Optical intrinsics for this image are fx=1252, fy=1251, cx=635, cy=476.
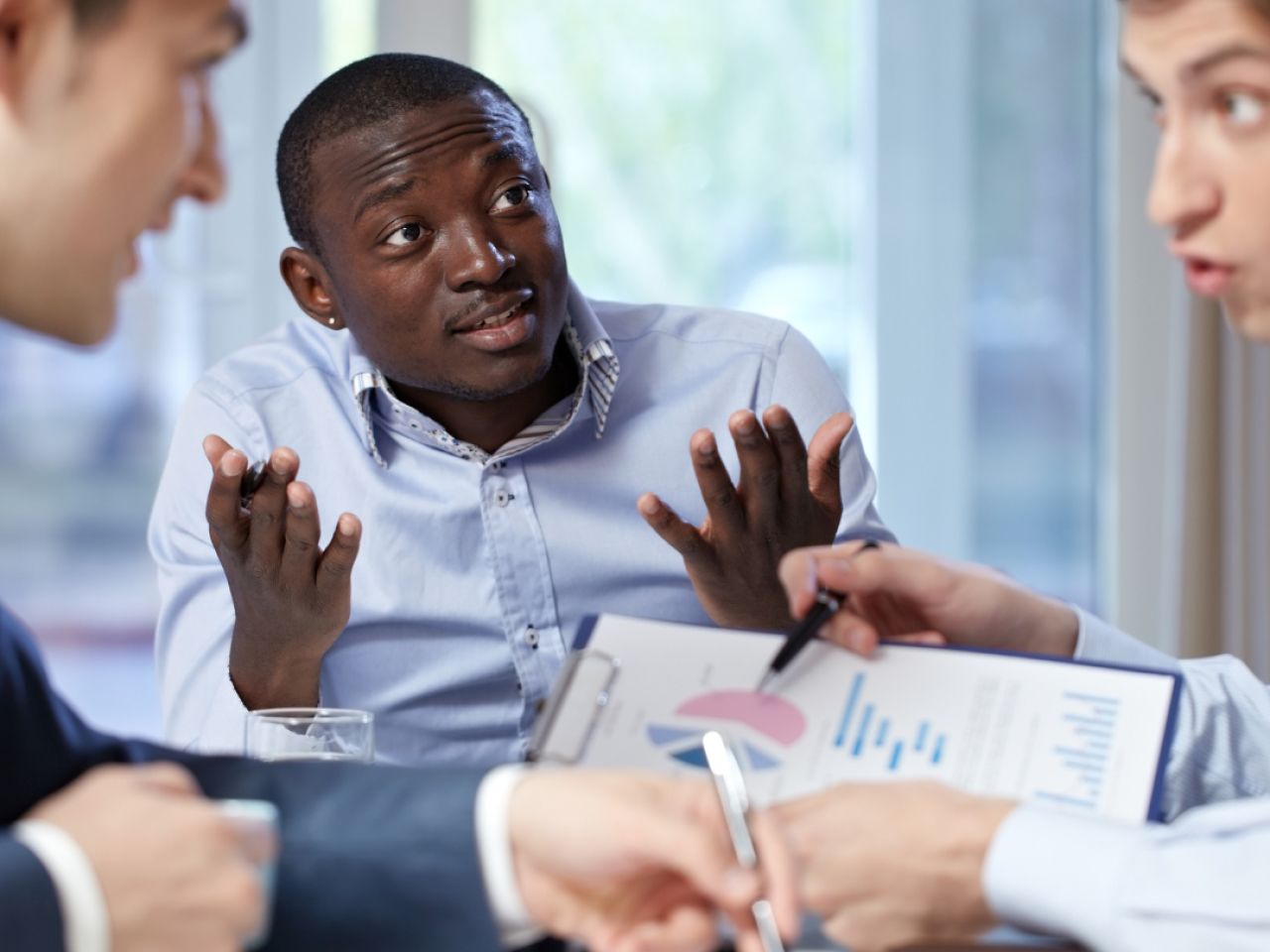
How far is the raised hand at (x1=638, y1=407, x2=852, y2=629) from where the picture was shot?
120 cm

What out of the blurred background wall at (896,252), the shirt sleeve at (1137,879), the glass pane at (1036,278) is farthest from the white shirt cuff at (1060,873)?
the glass pane at (1036,278)

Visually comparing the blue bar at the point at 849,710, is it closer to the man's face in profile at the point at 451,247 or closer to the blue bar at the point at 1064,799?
the blue bar at the point at 1064,799

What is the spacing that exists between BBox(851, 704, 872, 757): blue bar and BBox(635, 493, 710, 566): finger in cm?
39

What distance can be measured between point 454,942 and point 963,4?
2.65 meters

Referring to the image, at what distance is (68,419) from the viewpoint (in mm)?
2584

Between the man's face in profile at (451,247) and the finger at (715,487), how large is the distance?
0.33m

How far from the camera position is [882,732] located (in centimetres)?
83

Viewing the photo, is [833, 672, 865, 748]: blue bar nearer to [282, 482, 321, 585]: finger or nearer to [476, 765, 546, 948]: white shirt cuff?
[476, 765, 546, 948]: white shirt cuff

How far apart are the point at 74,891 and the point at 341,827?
0.17 m

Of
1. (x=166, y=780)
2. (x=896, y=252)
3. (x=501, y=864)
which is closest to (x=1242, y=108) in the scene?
(x=501, y=864)

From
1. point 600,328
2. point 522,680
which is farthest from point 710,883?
point 600,328

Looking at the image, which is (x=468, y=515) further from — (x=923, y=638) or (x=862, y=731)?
(x=862, y=731)

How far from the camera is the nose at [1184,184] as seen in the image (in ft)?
2.68

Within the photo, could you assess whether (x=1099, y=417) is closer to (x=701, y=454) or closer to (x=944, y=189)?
(x=944, y=189)
